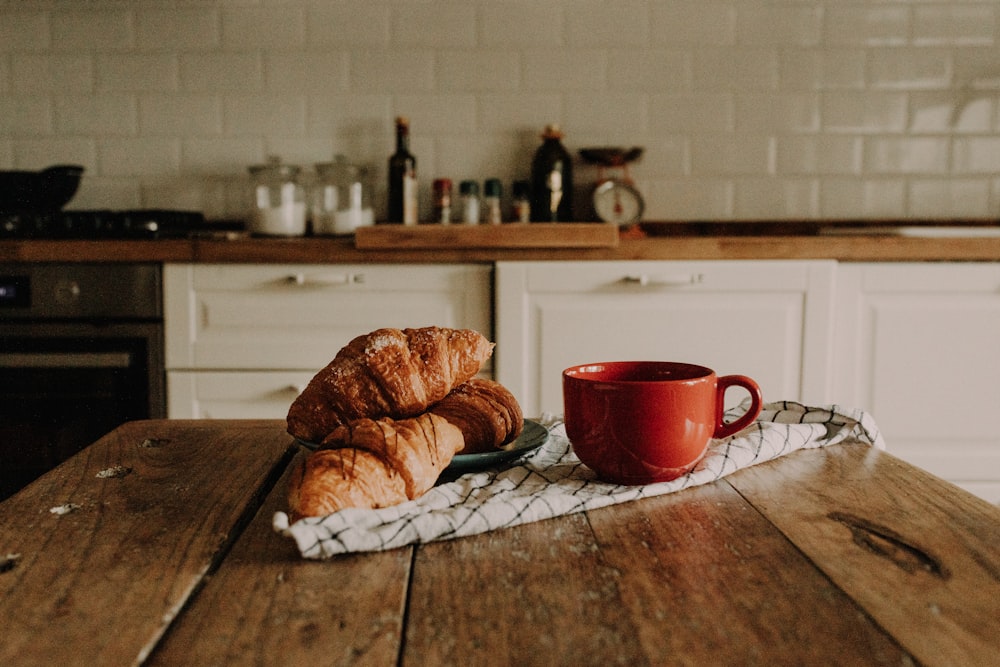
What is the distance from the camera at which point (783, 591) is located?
0.44m

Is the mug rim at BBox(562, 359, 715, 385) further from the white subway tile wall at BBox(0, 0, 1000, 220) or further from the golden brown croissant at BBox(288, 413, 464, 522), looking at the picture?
the white subway tile wall at BBox(0, 0, 1000, 220)

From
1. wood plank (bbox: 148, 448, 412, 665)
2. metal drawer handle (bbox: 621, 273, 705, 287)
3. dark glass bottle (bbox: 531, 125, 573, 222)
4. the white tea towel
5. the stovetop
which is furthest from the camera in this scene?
dark glass bottle (bbox: 531, 125, 573, 222)

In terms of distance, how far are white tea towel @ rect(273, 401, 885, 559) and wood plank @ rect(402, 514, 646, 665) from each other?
0.02 metres

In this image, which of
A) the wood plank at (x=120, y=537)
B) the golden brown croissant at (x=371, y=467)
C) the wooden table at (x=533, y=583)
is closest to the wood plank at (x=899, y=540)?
the wooden table at (x=533, y=583)

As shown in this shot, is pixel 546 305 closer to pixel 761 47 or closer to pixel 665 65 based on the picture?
pixel 665 65

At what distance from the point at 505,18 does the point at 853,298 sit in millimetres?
1271

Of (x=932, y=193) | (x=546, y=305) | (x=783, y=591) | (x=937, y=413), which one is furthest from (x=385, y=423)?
(x=932, y=193)

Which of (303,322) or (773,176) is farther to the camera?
(773,176)

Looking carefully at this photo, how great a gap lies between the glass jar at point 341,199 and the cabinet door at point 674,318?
23.6 inches

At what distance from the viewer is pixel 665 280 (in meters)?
1.86

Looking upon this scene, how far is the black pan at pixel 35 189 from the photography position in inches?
81.6

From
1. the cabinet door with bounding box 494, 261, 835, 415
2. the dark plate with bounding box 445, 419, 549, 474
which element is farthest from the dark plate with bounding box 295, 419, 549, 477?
the cabinet door with bounding box 494, 261, 835, 415

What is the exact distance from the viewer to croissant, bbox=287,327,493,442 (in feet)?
2.12

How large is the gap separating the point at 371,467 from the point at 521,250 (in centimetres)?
136
